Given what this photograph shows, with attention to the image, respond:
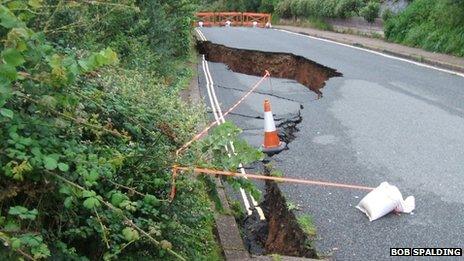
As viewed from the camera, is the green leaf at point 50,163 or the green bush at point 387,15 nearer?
the green leaf at point 50,163

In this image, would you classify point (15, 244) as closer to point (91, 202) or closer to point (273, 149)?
point (91, 202)

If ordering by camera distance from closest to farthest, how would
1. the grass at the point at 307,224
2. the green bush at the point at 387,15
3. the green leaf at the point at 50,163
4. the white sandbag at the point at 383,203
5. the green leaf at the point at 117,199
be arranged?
the green leaf at the point at 50,163
the green leaf at the point at 117,199
the grass at the point at 307,224
the white sandbag at the point at 383,203
the green bush at the point at 387,15

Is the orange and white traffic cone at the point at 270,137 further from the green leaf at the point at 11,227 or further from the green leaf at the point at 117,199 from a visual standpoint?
the green leaf at the point at 11,227

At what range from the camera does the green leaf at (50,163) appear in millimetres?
2867

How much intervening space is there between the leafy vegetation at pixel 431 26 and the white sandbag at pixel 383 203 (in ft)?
42.4

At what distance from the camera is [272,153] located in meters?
7.40

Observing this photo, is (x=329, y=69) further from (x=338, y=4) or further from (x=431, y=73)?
(x=338, y=4)

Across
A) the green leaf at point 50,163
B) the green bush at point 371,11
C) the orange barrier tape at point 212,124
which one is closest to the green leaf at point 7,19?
the green leaf at point 50,163

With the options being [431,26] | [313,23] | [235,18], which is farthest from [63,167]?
[235,18]

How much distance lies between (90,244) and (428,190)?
3758 mm

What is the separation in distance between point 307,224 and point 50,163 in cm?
282

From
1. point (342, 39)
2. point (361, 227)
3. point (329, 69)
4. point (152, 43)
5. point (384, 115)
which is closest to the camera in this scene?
point (361, 227)

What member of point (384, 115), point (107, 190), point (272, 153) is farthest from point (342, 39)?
point (107, 190)

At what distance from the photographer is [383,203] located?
5.11 meters
